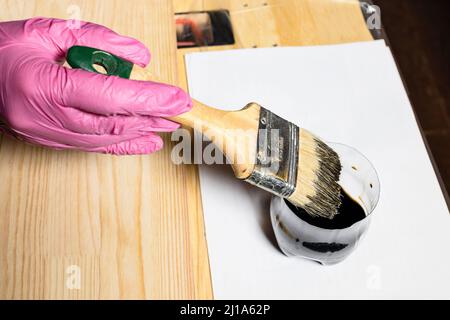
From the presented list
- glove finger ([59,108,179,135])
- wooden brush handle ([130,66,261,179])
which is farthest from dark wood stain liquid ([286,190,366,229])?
glove finger ([59,108,179,135])

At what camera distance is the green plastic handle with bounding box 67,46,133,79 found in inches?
28.7

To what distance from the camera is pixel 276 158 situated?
30.6 inches

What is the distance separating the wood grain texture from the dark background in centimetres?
89

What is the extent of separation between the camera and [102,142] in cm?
82

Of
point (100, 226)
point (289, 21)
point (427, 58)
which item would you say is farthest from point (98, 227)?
point (427, 58)

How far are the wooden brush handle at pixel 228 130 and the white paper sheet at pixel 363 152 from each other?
0.17 m

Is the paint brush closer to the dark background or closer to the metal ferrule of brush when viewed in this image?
the metal ferrule of brush

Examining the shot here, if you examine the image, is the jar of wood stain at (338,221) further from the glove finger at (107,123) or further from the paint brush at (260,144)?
the glove finger at (107,123)

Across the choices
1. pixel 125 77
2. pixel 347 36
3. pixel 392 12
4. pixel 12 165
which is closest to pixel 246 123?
pixel 125 77

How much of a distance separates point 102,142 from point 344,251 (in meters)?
0.37

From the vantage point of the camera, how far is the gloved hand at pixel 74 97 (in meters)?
0.73

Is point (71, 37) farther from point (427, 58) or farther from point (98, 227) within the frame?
point (427, 58)

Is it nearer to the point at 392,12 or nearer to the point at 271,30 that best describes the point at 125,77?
the point at 271,30

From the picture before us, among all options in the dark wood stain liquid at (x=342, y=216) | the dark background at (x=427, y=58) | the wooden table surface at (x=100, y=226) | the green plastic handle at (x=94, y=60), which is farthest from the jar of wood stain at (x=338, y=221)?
the dark background at (x=427, y=58)
